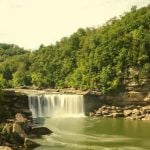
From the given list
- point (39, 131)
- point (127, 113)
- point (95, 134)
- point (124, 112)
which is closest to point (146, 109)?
point (127, 113)

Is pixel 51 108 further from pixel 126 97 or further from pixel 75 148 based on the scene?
pixel 75 148

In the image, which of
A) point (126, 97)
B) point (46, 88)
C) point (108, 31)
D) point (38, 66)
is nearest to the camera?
point (126, 97)

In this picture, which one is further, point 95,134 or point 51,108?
point 51,108

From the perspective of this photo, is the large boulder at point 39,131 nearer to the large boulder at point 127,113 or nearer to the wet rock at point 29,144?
the wet rock at point 29,144

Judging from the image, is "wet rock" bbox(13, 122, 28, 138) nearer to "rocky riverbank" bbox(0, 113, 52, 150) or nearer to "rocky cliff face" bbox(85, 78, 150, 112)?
"rocky riverbank" bbox(0, 113, 52, 150)

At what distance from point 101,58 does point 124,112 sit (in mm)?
9785

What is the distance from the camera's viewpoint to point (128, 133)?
46844mm

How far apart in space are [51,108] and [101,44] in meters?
12.1

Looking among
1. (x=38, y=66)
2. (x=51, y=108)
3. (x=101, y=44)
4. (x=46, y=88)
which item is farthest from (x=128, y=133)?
(x=38, y=66)

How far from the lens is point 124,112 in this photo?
194 ft

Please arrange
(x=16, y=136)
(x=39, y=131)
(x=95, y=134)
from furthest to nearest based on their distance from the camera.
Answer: (x=95, y=134) → (x=39, y=131) → (x=16, y=136)

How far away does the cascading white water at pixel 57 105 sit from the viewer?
61.7 metres

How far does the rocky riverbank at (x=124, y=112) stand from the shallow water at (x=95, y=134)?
1805 mm

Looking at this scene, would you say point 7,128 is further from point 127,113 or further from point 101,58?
point 101,58
